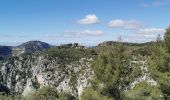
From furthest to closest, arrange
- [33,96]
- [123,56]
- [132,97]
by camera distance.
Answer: [33,96]
[132,97]
[123,56]

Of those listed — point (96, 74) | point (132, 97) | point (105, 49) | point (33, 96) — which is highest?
point (105, 49)

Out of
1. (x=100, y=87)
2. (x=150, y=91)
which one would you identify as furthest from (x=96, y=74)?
(x=150, y=91)

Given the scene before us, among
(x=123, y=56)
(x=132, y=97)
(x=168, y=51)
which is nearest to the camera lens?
(x=168, y=51)

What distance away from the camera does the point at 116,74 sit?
42.7 metres

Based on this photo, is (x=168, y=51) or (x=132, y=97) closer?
(x=168, y=51)

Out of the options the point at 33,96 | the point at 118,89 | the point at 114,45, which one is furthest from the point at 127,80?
the point at 33,96

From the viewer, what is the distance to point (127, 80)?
44594mm

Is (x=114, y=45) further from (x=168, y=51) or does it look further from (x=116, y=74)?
(x=168, y=51)

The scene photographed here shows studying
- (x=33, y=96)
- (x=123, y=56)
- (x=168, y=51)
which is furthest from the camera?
(x=33, y=96)

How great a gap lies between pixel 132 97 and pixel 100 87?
5.49m

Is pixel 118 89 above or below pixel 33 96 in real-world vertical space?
above

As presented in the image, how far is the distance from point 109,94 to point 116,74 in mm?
2845

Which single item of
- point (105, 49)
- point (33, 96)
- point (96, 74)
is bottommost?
point (33, 96)

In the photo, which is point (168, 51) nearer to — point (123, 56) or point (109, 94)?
point (123, 56)
